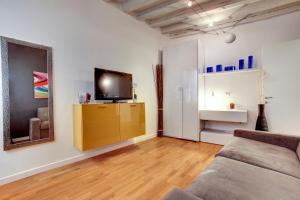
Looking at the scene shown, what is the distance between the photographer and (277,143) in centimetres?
194

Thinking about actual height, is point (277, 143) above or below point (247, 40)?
below

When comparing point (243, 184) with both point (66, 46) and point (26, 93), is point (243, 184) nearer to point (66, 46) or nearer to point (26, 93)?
point (26, 93)

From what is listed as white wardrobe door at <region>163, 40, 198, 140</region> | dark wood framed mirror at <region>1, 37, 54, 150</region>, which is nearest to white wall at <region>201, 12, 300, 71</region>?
white wardrobe door at <region>163, 40, 198, 140</region>

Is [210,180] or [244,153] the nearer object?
[210,180]

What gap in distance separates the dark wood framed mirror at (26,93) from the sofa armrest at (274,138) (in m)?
2.72

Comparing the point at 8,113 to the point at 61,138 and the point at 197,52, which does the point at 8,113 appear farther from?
the point at 197,52

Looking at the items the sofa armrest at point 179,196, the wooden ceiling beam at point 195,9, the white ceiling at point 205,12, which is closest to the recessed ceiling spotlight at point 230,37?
the white ceiling at point 205,12

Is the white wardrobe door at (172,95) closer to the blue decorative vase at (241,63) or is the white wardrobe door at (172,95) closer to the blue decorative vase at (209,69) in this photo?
the blue decorative vase at (209,69)

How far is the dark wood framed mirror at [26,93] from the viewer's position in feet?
6.45

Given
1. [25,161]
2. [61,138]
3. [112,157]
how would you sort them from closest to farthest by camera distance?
[25,161] → [61,138] → [112,157]

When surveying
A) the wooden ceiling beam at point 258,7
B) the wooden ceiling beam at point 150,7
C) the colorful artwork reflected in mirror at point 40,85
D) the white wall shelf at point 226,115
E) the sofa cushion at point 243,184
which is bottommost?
the sofa cushion at point 243,184

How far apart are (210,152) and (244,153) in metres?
1.51

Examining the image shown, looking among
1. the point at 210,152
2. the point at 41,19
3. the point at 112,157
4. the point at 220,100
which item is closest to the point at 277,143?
the point at 210,152

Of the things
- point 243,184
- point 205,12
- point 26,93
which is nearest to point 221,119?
point 205,12
